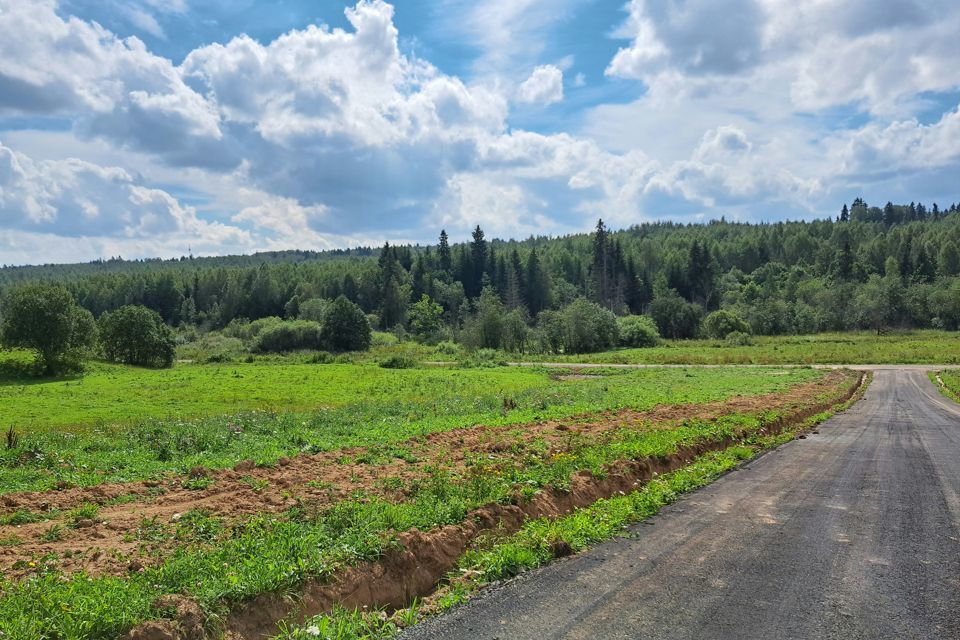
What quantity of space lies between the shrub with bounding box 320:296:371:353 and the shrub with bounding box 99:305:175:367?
99.1ft

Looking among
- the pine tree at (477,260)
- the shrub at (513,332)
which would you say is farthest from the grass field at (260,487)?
the pine tree at (477,260)

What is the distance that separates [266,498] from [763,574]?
7225 mm

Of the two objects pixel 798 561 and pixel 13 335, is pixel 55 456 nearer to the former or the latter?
pixel 798 561

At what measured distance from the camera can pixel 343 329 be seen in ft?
328

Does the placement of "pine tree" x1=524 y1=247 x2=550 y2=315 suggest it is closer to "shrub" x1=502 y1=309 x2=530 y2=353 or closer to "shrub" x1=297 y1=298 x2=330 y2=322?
"shrub" x1=297 y1=298 x2=330 y2=322

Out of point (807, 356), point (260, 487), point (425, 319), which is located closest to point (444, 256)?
point (425, 319)

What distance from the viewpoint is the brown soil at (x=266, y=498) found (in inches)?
273

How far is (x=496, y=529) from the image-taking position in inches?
330

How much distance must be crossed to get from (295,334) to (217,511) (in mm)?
100317

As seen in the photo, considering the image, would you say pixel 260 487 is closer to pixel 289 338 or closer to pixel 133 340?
pixel 133 340

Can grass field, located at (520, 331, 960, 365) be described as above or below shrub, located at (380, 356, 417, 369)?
above

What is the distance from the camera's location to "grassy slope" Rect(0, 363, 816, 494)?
1345 cm

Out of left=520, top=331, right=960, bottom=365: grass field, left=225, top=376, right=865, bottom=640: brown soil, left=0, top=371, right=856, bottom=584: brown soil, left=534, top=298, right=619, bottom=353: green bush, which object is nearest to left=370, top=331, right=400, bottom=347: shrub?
left=534, top=298, right=619, bottom=353: green bush

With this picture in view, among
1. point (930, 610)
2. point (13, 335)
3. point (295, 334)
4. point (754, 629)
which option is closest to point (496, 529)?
point (754, 629)
